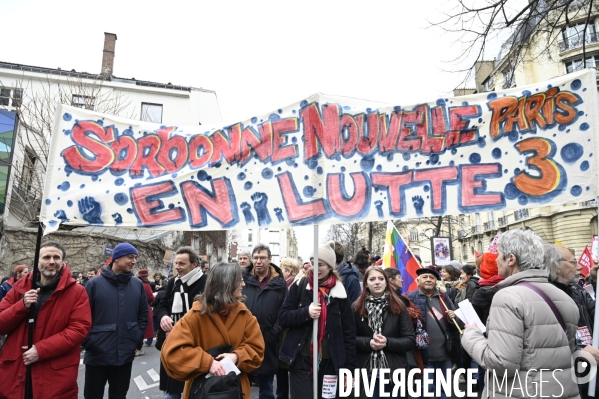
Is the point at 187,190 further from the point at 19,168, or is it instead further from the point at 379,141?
the point at 19,168

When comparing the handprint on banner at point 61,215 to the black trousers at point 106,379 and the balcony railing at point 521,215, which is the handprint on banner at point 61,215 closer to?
the black trousers at point 106,379

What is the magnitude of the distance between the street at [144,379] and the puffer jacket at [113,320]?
225cm

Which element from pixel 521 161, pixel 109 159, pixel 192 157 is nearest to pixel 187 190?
pixel 192 157

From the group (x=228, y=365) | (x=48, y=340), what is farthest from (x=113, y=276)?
(x=228, y=365)

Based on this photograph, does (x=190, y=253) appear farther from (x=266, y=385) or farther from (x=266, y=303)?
(x=266, y=385)

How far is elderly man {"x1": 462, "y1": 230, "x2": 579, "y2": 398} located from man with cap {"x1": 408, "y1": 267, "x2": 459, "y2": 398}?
212 cm

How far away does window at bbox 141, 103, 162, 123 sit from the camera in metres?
30.4

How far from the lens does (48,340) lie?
341cm

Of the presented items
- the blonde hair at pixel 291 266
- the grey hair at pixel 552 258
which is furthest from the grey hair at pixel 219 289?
the blonde hair at pixel 291 266

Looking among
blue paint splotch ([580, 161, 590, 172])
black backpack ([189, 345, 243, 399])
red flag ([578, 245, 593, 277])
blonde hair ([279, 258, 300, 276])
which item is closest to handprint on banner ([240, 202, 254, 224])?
black backpack ([189, 345, 243, 399])

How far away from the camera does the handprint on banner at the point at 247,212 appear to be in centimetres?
370

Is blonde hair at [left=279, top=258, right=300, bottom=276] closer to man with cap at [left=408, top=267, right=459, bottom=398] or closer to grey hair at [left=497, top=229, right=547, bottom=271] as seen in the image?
man with cap at [left=408, top=267, right=459, bottom=398]

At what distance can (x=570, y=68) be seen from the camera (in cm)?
3378

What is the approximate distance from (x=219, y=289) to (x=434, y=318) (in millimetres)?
3067
